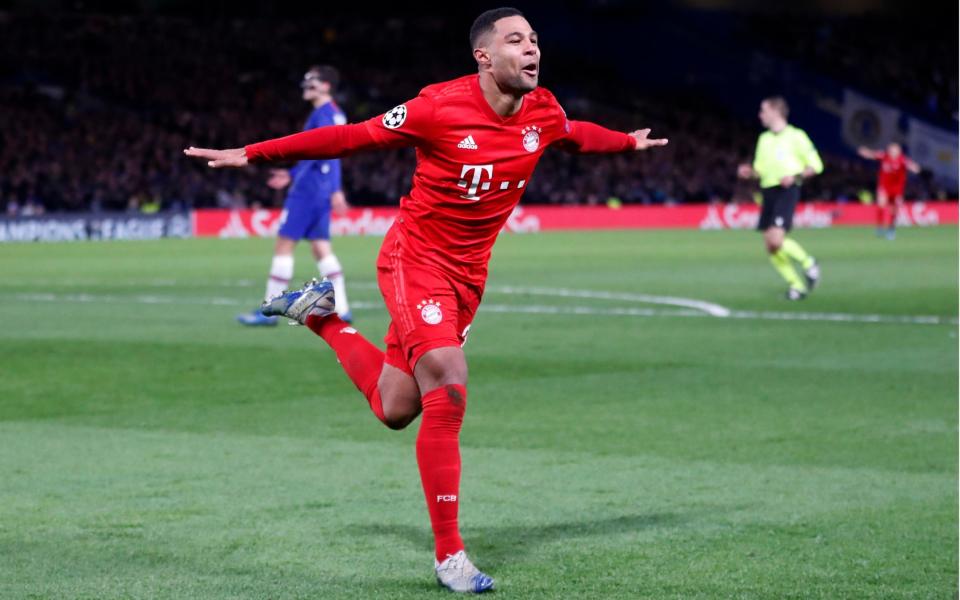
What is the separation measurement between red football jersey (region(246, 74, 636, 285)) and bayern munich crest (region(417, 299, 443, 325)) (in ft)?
0.64

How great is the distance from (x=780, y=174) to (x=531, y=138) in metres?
13.7

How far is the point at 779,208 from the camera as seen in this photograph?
18.8 metres

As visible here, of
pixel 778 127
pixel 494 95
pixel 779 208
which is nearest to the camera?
pixel 494 95

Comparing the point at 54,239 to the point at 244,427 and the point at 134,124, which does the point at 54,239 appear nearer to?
the point at 134,124

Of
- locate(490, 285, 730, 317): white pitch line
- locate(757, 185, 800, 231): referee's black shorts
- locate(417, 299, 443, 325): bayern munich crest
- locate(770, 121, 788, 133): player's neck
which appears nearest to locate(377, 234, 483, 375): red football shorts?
locate(417, 299, 443, 325): bayern munich crest

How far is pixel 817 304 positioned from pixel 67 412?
1035 cm

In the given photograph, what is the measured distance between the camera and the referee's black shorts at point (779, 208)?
1881 cm

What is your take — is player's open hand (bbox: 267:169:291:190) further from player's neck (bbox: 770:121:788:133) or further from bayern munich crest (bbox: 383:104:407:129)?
bayern munich crest (bbox: 383:104:407:129)

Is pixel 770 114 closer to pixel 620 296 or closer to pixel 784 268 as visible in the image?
pixel 784 268

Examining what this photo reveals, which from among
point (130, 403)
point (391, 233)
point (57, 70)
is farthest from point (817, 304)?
point (57, 70)

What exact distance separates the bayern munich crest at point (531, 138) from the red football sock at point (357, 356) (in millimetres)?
1118

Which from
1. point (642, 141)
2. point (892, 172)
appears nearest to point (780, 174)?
point (642, 141)

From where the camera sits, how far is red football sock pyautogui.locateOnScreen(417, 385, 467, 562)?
17.9ft

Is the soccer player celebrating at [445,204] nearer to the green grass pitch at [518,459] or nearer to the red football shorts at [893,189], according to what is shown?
the green grass pitch at [518,459]
